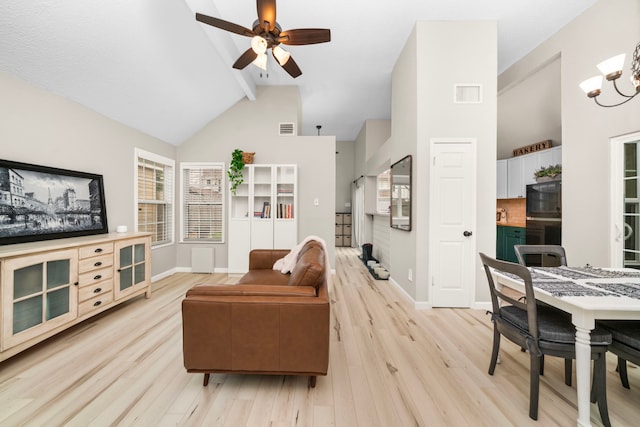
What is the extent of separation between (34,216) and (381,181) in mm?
5708

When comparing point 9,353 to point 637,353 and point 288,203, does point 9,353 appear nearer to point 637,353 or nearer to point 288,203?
point 288,203

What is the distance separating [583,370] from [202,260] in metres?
4.99

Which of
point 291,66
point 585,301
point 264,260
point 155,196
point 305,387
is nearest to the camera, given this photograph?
point 585,301

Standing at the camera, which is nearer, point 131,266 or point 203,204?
point 131,266

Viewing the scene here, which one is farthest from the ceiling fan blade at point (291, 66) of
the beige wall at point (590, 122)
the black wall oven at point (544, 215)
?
the black wall oven at point (544, 215)

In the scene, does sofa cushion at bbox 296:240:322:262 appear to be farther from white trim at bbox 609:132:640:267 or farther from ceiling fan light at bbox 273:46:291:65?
white trim at bbox 609:132:640:267

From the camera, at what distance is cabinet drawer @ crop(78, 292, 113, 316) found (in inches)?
101

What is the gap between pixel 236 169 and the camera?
472 centimetres

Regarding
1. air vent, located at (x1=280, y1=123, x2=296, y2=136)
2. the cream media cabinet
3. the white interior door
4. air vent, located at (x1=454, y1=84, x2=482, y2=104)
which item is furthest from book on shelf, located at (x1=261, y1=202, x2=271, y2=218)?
air vent, located at (x1=454, y1=84, x2=482, y2=104)

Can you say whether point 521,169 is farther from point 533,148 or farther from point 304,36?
point 304,36

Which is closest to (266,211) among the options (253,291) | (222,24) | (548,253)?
(222,24)

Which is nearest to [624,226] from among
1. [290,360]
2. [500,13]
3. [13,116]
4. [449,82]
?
[449,82]

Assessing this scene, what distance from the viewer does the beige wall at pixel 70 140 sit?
2404 mm

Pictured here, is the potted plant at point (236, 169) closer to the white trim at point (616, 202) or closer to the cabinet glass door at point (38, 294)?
the cabinet glass door at point (38, 294)
